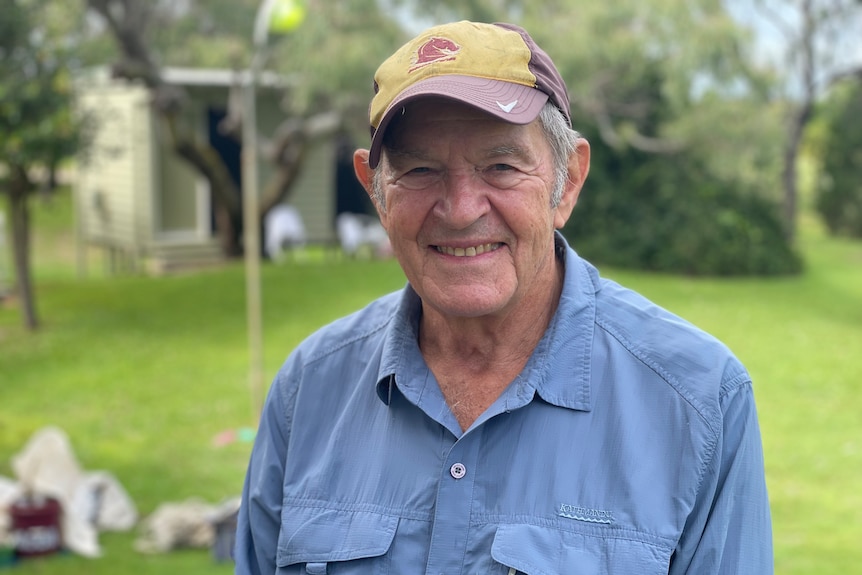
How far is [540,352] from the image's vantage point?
1829mm

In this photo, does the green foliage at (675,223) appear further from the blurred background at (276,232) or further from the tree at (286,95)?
the tree at (286,95)

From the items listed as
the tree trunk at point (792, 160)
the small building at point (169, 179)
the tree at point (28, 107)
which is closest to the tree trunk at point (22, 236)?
the tree at point (28, 107)

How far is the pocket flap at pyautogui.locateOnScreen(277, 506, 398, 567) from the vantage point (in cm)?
176

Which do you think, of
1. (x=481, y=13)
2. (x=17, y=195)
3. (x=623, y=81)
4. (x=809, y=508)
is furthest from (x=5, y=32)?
(x=809, y=508)

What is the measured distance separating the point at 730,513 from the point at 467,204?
0.66 meters

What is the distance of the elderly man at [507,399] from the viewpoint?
5.43 feet

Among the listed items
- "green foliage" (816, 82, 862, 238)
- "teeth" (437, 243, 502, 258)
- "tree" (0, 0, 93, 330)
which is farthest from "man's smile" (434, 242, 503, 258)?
"green foliage" (816, 82, 862, 238)

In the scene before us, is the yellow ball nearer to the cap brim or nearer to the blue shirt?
the blue shirt

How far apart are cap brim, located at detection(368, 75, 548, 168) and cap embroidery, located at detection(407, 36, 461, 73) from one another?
0.04 meters

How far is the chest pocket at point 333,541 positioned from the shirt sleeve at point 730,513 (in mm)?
487

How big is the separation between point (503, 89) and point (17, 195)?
11834 mm

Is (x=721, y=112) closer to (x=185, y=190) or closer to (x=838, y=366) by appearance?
(x=838, y=366)

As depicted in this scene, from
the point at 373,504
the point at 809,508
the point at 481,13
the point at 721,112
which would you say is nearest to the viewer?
the point at 373,504

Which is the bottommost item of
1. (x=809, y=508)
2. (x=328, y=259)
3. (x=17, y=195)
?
(x=809, y=508)
